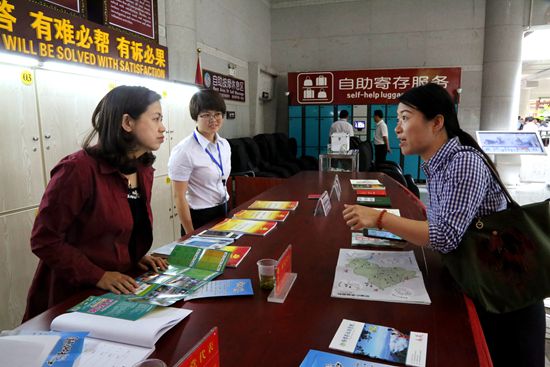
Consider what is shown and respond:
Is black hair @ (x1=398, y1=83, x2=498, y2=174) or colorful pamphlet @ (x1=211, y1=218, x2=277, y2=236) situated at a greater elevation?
black hair @ (x1=398, y1=83, x2=498, y2=174)

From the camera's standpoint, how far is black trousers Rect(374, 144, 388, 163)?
23.7 feet

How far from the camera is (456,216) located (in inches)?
43.8

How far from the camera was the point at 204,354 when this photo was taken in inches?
28.9

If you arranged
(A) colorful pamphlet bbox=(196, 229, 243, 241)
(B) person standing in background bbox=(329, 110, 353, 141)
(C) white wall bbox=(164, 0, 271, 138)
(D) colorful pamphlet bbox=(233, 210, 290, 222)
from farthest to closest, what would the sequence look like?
(B) person standing in background bbox=(329, 110, 353, 141) → (C) white wall bbox=(164, 0, 271, 138) → (D) colorful pamphlet bbox=(233, 210, 290, 222) → (A) colorful pamphlet bbox=(196, 229, 243, 241)

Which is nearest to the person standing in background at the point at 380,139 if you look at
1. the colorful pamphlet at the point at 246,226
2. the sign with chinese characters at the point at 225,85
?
the sign with chinese characters at the point at 225,85

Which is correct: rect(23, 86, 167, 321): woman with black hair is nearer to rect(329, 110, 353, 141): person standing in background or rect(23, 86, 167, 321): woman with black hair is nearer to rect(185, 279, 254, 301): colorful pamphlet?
rect(185, 279, 254, 301): colorful pamphlet

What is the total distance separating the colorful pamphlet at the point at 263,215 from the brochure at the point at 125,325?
105 centimetres

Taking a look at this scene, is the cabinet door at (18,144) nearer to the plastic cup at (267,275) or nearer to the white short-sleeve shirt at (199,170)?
the white short-sleeve shirt at (199,170)

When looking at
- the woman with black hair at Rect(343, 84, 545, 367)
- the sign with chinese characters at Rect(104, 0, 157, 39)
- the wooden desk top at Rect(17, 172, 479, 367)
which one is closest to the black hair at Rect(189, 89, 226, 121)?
the wooden desk top at Rect(17, 172, 479, 367)

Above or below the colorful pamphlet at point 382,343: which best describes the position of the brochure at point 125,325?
above

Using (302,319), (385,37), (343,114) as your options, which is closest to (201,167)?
(302,319)

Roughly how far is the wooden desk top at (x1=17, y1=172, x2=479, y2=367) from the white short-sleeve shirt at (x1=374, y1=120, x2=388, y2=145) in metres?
5.90

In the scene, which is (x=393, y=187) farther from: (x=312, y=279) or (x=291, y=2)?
(x=291, y=2)

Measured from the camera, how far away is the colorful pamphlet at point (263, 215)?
2.04 meters
